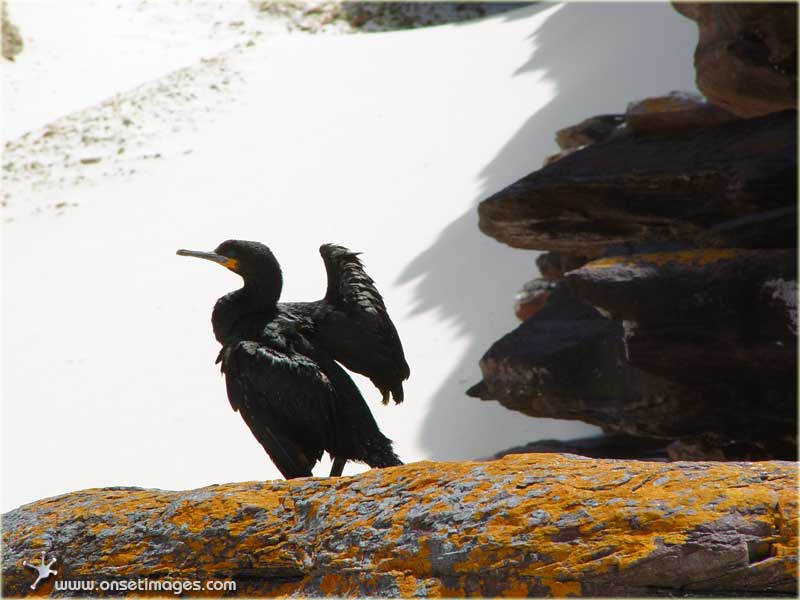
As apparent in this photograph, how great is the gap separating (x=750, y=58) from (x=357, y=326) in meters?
5.10

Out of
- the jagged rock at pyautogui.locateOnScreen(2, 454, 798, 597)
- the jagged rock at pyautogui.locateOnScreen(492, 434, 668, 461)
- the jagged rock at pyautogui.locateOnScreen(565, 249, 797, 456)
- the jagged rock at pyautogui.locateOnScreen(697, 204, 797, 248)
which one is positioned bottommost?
the jagged rock at pyautogui.locateOnScreen(492, 434, 668, 461)

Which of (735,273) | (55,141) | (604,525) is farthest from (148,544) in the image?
(55,141)

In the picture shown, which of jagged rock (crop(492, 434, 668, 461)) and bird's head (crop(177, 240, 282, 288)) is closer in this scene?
bird's head (crop(177, 240, 282, 288))

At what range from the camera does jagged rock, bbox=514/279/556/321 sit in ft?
36.8

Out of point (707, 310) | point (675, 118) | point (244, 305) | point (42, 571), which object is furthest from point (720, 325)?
point (42, 571)

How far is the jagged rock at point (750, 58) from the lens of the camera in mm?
→ 8141

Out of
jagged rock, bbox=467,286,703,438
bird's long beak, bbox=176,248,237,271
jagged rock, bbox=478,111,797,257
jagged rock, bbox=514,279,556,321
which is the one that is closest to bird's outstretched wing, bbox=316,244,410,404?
bird's long beak, bbox=176,248,237,271

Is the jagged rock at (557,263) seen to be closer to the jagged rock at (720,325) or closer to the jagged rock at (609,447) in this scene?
the jagged rock at (609,447)

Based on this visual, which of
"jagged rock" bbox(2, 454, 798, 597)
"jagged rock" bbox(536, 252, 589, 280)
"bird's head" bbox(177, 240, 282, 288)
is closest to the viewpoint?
"jagged rock" bbox(2, 454, 798, 597)

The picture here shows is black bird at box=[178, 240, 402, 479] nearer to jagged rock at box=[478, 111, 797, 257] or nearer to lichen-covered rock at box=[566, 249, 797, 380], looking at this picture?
lichen-covered rock at box=[566, 249, 797, 380]

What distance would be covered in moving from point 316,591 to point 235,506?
0.46m

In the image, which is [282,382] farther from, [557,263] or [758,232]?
[557,263]

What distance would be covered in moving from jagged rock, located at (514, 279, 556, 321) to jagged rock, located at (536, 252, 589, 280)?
0.10 m

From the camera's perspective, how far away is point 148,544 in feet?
11.3
